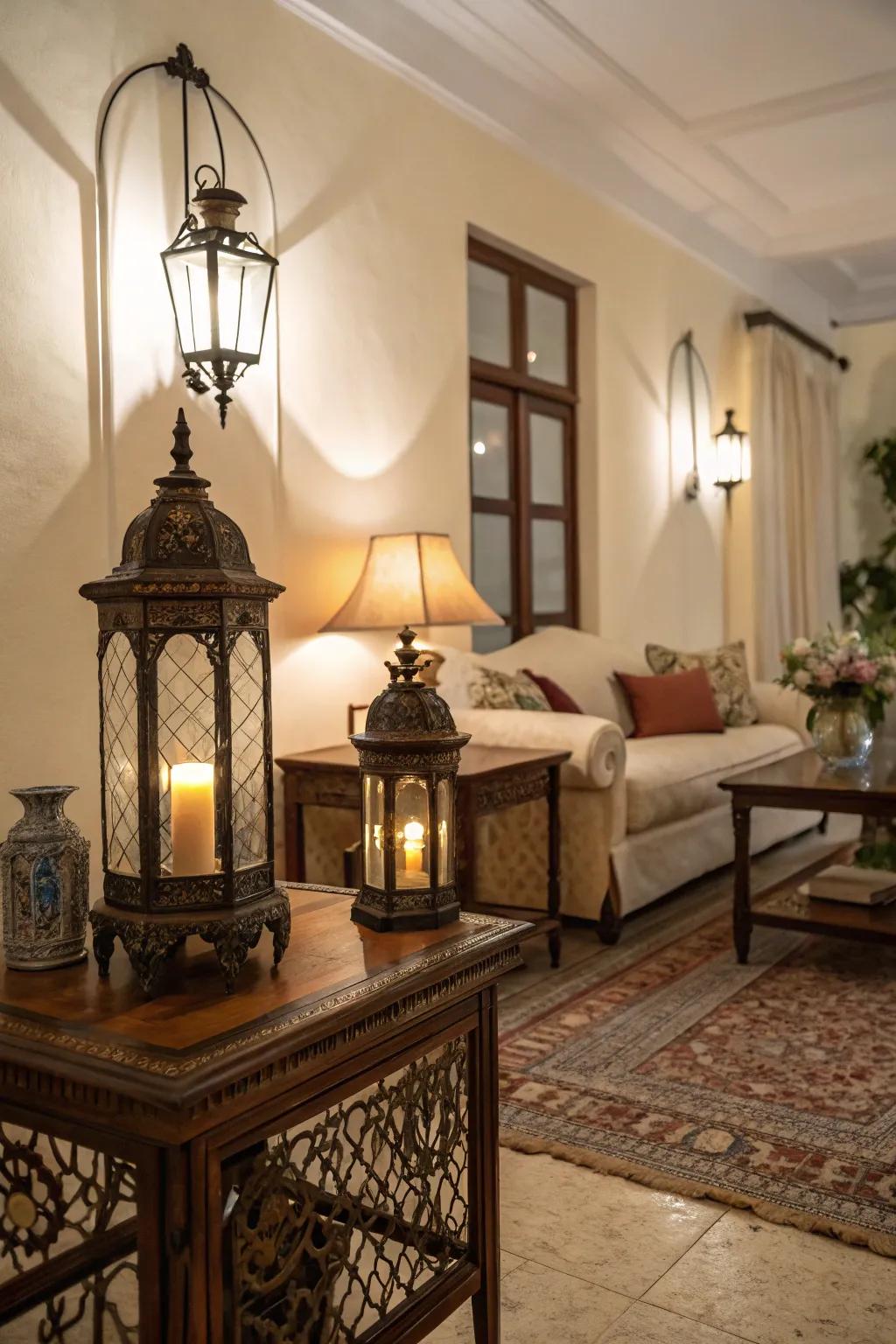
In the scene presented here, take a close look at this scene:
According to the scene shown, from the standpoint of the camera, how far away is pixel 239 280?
10.0ft

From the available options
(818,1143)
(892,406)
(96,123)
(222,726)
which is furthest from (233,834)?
(892,406)

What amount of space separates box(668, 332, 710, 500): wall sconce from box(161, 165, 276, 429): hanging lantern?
11.3 ft

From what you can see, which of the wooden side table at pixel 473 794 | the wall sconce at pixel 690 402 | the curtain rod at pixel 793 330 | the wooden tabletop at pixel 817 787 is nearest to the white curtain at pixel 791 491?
the curtain rod at pixel 793 330

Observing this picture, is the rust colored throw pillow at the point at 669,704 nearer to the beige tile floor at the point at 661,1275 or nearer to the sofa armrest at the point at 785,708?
the sofa armrest at the point at 785,708

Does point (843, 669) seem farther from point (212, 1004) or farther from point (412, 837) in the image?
point (212, 1004)

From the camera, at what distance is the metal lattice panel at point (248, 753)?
1.35 metres

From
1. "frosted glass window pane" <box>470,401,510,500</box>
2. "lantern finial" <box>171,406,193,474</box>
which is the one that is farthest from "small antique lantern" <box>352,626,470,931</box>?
"frosted glass window pane" <box>470,401,510,500</box>

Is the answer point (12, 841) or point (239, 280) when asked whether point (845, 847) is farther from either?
point (12, 841)

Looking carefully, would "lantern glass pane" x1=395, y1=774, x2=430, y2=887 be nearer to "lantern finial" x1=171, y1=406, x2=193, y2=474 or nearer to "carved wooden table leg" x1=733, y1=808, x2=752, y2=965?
"lantern finial" x1=171, y1=406, x2=193, y2=474

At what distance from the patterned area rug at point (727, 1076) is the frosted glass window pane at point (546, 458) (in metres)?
2.43

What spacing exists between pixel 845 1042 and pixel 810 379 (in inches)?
231

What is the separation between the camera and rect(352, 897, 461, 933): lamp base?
150 centimetres

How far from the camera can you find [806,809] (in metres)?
3.49

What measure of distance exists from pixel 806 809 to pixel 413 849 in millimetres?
2272
